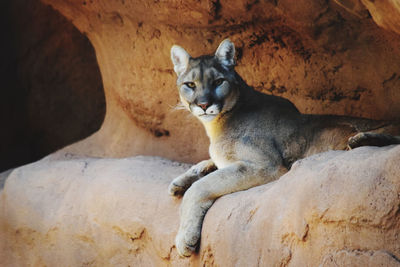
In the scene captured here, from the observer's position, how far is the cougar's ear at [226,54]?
487cm

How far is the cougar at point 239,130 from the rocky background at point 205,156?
199mm

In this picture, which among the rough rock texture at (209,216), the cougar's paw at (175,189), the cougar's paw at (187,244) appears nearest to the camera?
the rough rock texture at (209,216)

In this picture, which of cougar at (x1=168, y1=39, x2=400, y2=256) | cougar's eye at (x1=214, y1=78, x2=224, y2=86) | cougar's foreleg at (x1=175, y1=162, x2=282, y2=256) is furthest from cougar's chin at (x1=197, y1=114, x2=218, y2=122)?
cougar's foreleg at (x1=175, y1=162, x2=282, y2=256)

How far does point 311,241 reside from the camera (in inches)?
125

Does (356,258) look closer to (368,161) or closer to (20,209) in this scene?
(368,161)

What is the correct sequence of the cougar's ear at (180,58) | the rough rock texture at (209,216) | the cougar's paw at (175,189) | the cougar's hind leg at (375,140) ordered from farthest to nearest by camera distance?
the cougar's ear at (180,58) → the cougar's paw at (175,189) → the cougar's hind leg at (375,140) → the rough rock texture at (209,216)

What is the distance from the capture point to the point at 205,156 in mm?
6199

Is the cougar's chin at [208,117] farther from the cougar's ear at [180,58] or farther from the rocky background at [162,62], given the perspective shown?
the rocky background at [162,62]

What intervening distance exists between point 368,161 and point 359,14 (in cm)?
199

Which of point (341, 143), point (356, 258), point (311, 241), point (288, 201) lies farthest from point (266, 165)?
point (356, 258)

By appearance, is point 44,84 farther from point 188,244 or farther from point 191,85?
point 188,244

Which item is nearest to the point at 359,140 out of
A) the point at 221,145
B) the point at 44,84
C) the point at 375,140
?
the point at 375,140

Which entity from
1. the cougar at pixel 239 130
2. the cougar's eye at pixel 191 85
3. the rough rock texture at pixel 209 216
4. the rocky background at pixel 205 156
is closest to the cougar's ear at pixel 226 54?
the cougar at pixel 239 130

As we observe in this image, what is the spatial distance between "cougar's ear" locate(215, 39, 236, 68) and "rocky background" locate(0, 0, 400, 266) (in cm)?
60
